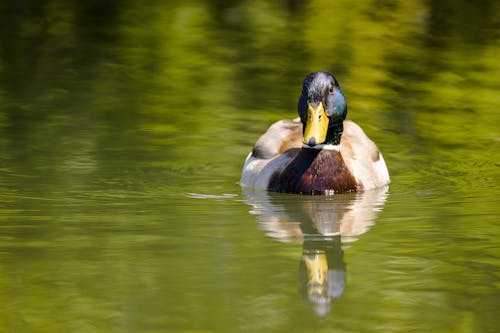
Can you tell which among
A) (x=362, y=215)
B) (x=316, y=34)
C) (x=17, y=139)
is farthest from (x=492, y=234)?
(x=316, y=34)

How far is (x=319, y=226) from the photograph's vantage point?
8250mm

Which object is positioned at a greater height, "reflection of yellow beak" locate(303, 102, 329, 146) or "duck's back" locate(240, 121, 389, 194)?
"reflection of yellow beak" locate(303, 102, 329, 146)

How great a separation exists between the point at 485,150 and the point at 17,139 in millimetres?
4258

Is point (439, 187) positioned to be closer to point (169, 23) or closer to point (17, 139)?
point (17, 139)

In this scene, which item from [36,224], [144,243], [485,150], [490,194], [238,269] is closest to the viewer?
[238,269]

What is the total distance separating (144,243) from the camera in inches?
295

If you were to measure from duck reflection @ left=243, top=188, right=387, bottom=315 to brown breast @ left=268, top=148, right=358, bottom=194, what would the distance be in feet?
0.31

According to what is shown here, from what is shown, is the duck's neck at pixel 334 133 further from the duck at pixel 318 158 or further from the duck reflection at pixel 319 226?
the duck reflection at pixel 319 226

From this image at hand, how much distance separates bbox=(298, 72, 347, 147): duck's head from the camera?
9719mm

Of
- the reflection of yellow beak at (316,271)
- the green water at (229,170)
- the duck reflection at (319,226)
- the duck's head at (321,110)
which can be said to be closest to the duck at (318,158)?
the duck's head at (321,110)

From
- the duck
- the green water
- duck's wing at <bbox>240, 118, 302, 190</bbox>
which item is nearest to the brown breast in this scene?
the duck

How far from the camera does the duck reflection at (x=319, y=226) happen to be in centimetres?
640

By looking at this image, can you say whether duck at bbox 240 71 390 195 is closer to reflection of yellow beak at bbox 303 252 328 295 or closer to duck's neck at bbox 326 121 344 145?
duck's neck at bbox 326 121 344 145

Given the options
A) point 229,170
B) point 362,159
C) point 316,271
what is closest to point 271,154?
point 229,170
